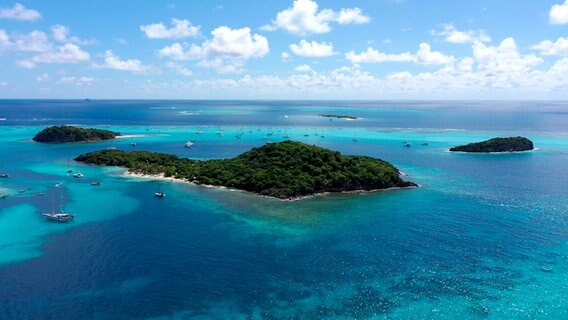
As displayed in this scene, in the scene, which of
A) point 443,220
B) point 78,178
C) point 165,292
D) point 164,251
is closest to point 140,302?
point 165,292

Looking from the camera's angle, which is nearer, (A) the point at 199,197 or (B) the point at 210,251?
(B) the point at 210,251

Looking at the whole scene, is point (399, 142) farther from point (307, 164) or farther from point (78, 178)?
point (78, 178)

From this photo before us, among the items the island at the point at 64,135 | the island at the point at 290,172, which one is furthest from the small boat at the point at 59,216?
the island at the point at 64,135

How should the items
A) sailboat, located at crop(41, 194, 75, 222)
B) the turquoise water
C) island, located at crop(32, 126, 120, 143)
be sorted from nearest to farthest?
the turquoise water, sailboat, located at crop(41, 194, 75, 222), island, located at crop(32, 126, 120, 143)

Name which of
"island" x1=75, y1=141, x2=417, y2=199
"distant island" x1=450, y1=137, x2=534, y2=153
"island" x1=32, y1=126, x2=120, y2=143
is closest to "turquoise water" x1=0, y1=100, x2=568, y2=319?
"island" x1=75, y1=141, x2=417, y2=199

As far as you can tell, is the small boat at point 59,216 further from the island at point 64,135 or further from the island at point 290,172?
the island at point 64,135

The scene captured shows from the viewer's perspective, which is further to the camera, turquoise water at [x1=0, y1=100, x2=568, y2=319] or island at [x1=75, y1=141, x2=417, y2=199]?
island at [x1=75, y1=141, x2=417, y2=199]

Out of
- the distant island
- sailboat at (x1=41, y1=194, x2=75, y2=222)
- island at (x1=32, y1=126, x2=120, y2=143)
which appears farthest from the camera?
island at (x1=32, y1=126, x2=120, y2=143)

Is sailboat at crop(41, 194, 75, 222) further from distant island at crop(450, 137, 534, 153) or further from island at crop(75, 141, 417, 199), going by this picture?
distant island at crop(450, 137, 534, 153)
